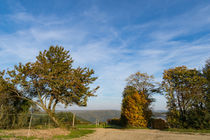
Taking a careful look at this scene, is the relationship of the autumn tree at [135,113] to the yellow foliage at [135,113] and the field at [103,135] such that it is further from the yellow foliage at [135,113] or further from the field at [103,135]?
the field at [103,135]

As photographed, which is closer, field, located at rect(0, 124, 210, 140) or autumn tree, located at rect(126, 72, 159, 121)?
field, located at rect(0, 124, 210, 140)

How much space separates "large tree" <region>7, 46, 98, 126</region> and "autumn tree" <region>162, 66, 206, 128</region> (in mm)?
10017

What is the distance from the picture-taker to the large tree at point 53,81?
15086 mm

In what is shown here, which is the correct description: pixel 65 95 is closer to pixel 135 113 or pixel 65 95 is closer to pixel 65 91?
pixel 65 91

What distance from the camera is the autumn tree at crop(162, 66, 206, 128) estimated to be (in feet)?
51.1

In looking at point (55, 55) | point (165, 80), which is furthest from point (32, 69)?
point (165, 80)

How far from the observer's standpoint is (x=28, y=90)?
16562mm

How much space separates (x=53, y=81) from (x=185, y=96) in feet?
51.1

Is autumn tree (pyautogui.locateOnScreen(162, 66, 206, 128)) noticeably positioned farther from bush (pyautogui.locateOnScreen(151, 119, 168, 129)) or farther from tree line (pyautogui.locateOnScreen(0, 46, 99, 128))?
tree line (pyautogui.locateOnScreen(0, 46, 99, 128))

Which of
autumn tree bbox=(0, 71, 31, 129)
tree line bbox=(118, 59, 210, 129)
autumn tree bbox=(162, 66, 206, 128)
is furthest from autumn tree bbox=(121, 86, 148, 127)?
autumn tree bbox=(0, 71, 31, 129)

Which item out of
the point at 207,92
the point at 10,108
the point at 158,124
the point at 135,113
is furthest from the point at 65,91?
the point at 207,92

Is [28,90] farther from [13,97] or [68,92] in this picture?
[68,92]

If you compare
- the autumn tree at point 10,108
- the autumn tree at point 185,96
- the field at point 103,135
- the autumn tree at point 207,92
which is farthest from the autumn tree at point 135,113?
the autumn tree at point 10,108

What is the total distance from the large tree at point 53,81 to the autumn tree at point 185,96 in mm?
10017
